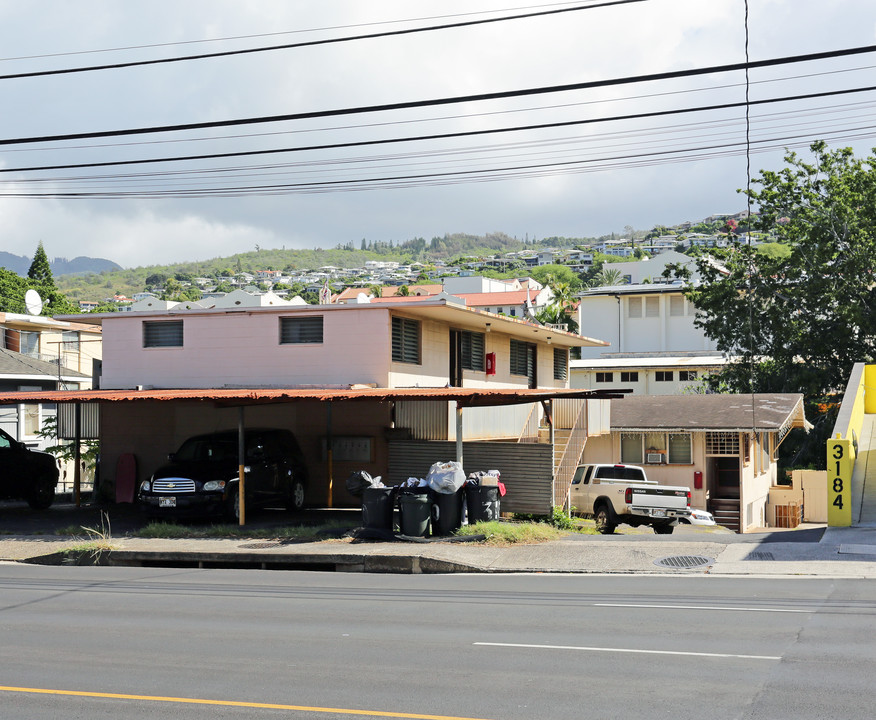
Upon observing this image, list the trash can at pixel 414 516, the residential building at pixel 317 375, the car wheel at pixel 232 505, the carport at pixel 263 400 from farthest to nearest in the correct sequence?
the residential building at pixel 317 375
the car wheel at pixel 232 505
the carport at pixel 263 400
the trash can at pixel 414 516

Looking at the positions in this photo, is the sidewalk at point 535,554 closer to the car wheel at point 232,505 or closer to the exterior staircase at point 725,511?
the car wheel at point 232,505

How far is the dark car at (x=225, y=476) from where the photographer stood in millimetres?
21109

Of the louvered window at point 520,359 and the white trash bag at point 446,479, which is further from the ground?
the louvered window at point 520,359

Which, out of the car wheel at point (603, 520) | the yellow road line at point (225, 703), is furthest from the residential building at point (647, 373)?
the yellow road line at point (225, 703)

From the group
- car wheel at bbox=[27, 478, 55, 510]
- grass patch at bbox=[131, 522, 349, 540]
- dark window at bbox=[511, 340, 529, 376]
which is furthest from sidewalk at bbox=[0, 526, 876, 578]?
dark window at bbox=[511, 340, 529, 376]

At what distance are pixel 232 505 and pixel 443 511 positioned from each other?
494cm

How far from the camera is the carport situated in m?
19.9

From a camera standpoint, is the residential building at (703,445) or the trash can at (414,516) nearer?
the trash can at (414,516)

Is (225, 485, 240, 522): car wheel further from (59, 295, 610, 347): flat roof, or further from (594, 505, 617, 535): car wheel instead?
(594, 505, 617, 535): car wheel

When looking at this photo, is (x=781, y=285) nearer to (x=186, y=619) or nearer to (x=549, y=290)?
(x=186, y=619)

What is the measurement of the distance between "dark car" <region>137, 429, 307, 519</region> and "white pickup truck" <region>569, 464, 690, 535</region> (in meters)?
7.47

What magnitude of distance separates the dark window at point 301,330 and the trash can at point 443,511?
311 inches

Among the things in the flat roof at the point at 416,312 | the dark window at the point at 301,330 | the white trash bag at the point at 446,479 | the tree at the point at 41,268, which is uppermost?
the tree at the point at 41,268

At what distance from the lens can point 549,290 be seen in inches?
4656
